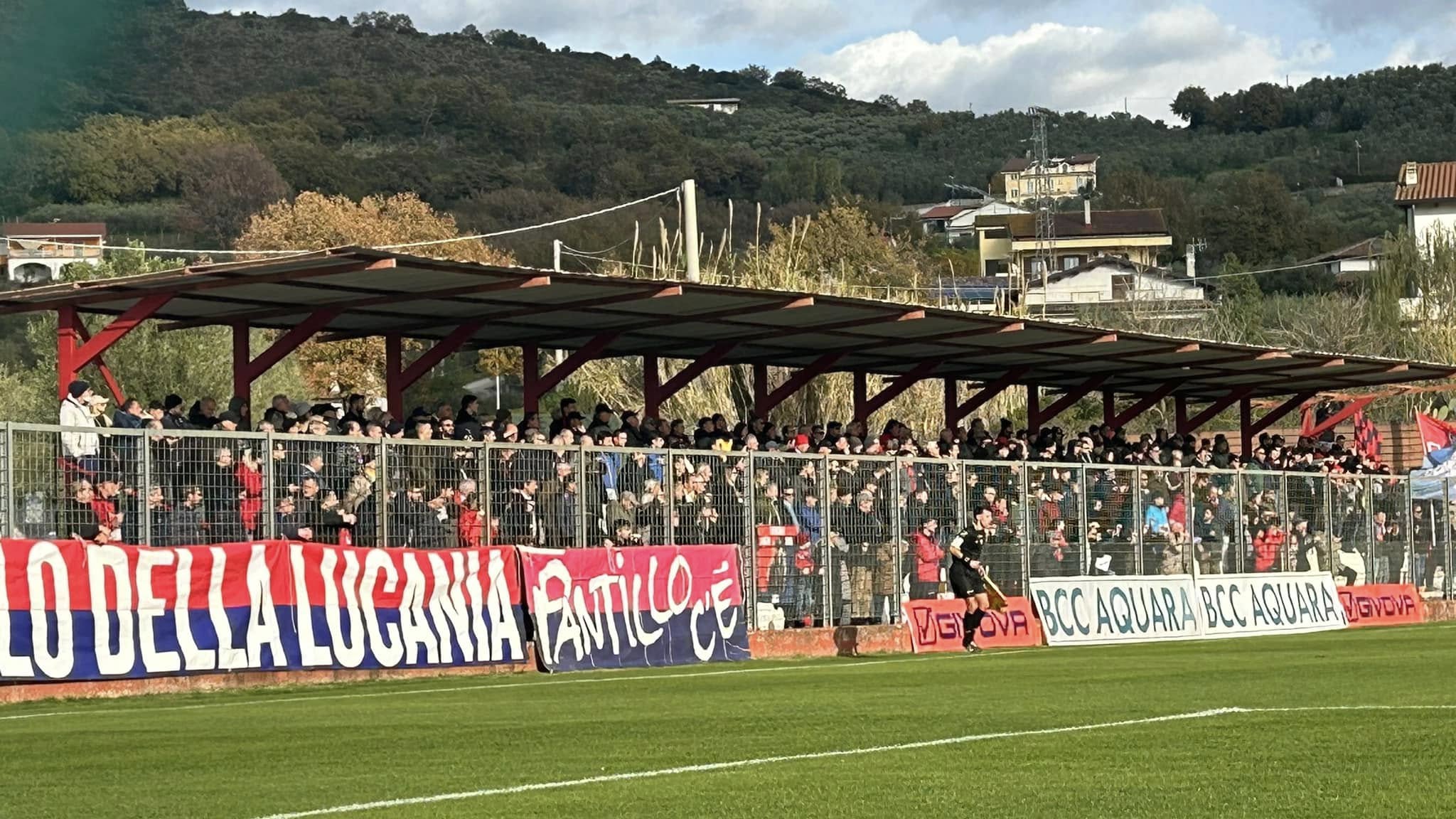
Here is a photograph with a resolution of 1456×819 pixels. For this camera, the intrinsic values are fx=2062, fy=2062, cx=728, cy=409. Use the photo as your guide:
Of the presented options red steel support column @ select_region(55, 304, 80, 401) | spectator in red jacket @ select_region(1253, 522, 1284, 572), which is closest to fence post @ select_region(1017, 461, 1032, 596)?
spectator in red jacket @ select_region(1253, 522, 1284, 572)

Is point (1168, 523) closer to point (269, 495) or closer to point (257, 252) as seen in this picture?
point (269, 495)

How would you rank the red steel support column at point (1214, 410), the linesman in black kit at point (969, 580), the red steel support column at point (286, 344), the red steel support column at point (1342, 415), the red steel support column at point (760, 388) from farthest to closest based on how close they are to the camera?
the red steel support column at point (1342, 415), the red steel support column at point (1214, 410), the red steel support column at point (760, 388), the linesman in black kit at point (969, 580), the red steel support column at point (286, 344)

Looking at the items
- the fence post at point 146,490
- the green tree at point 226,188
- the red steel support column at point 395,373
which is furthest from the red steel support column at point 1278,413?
the fence post at point 146,490

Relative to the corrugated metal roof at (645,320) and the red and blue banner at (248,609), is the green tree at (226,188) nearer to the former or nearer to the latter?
the corrugated metal roof at (645,320)

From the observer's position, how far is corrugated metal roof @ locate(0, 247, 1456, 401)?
20781 millimetres

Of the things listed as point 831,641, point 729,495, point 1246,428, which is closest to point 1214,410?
point 1246,428

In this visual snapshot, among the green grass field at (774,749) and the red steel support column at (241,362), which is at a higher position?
the red steel support column at (241,362)

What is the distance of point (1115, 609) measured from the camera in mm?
27719

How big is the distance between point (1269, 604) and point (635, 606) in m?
13.0

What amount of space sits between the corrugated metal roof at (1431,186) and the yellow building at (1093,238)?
89.5ft

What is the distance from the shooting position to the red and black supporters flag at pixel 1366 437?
48812 mm

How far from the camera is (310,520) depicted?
61.5 ft

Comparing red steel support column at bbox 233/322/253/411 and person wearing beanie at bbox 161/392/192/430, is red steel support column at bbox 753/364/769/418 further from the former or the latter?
person wearing beanie at bbox 161/392/192/430

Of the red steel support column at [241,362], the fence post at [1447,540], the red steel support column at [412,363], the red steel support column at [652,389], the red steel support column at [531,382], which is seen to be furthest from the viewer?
the fence post at [1447,540]
